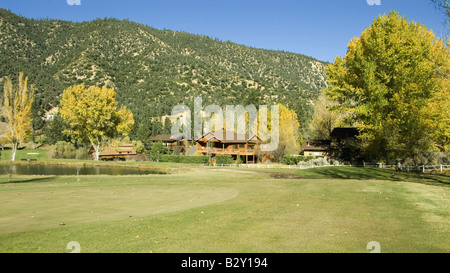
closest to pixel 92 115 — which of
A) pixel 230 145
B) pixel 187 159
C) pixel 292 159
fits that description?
pixel 187 159

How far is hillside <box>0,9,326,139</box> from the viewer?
120688 mm

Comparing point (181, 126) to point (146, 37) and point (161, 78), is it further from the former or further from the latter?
point (146, 37)

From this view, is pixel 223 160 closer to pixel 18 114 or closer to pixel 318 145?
pixel 318 145

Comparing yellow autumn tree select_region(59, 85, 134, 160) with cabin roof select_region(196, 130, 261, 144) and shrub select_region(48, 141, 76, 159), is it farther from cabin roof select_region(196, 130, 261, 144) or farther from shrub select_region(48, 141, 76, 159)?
cabin roof select_region(196, 130, 261, 144)

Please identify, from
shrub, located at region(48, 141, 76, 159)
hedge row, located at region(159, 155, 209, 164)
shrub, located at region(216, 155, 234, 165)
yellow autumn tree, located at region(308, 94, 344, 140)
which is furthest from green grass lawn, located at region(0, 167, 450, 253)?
shrub, located at region(48, 141, 76, 159)

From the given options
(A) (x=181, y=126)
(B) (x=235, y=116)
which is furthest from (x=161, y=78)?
(B) (x=235, y=116)

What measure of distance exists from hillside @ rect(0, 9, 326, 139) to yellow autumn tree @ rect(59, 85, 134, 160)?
26541 mm

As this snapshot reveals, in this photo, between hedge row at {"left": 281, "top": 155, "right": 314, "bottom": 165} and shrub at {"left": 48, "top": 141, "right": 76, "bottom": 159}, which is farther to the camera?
shrub at {"left": 48, "top": 141, "right": 76, "bottom": 159}

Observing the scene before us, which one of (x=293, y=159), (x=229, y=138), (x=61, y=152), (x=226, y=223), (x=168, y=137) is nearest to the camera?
(x=226, y=223)

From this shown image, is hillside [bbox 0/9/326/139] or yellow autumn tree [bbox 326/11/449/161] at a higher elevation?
hillside [bbox 0/9/326/139]

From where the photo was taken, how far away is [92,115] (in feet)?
209

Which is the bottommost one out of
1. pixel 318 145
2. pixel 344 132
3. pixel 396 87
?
pixel 318 145

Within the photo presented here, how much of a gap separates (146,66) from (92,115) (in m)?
89.9
